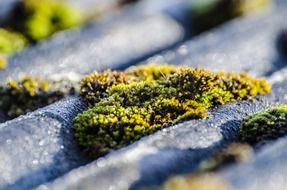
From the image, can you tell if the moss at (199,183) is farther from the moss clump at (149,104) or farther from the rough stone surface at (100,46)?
the rough stone surface at (100,46)

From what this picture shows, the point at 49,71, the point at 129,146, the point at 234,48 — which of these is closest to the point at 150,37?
the point at 234,48

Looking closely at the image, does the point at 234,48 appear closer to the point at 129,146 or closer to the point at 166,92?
the point at 166,92

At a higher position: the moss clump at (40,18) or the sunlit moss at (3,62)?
the moss clump at (40,18)

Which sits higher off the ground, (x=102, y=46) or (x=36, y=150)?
(x=102, y=46)

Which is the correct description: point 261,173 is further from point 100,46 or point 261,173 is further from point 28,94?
point 100,46

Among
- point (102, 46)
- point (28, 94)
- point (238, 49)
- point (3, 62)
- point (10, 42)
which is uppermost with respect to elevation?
point (10, 42)

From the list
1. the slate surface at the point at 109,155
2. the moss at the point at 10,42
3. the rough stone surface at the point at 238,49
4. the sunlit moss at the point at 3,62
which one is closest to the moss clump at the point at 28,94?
the sunlit moss at the point at 3,62

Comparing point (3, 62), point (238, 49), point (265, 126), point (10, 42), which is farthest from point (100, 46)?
point (265, 126)
